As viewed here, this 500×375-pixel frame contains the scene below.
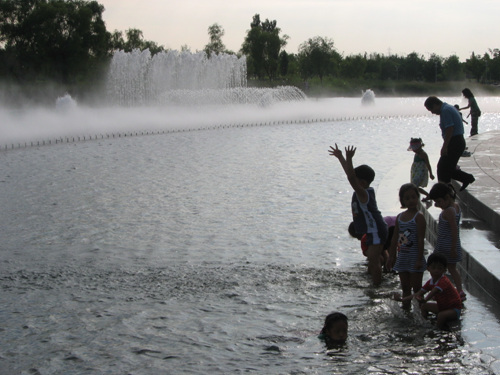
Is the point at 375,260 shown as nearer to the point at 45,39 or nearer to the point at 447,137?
the point at 447,137

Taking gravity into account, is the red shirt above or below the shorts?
below

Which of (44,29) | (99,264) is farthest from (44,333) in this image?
(44,29)

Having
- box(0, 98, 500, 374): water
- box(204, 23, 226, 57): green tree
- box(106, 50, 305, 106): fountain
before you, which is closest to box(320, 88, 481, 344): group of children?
box(0, 98, 500, 374): water

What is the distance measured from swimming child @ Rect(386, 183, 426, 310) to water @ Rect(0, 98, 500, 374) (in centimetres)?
24

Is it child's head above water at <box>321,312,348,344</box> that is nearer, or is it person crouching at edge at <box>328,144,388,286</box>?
child's head above water at <box>321,312,348,344</box>

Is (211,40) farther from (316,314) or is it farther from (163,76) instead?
(316,314)

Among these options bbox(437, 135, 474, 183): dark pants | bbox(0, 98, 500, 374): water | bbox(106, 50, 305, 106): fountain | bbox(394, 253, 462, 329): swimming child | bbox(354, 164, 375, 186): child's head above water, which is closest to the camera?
bbox(0, 98, 500, 374): water

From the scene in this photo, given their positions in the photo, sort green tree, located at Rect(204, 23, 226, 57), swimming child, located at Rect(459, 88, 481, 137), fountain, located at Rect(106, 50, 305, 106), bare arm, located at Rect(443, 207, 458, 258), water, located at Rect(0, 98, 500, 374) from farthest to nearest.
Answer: green tree, located at Rect(204, 23, 226, 57)
fountain, located at Rect(106, 50, 305, 106)
swimming child, located at Rect(459, 88, 481, 137)
bare arm, located at Rect(443, 207, 458, 258)
water, located at Rect(0, 98, 500, 374)

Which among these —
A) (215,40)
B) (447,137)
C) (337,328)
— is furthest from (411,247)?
(215,40)

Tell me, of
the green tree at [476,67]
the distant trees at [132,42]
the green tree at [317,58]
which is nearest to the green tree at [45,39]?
the distant trees at [132,42]

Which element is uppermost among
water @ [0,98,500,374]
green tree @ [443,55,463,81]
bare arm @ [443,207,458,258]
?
green tree @ [443,55,463,81]

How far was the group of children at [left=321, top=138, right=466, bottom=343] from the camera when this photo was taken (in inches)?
225

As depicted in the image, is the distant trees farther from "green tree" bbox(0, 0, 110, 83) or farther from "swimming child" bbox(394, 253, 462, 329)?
"swimming child" bbox(394, 253, 462, 329)

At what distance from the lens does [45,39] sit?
64500mm
